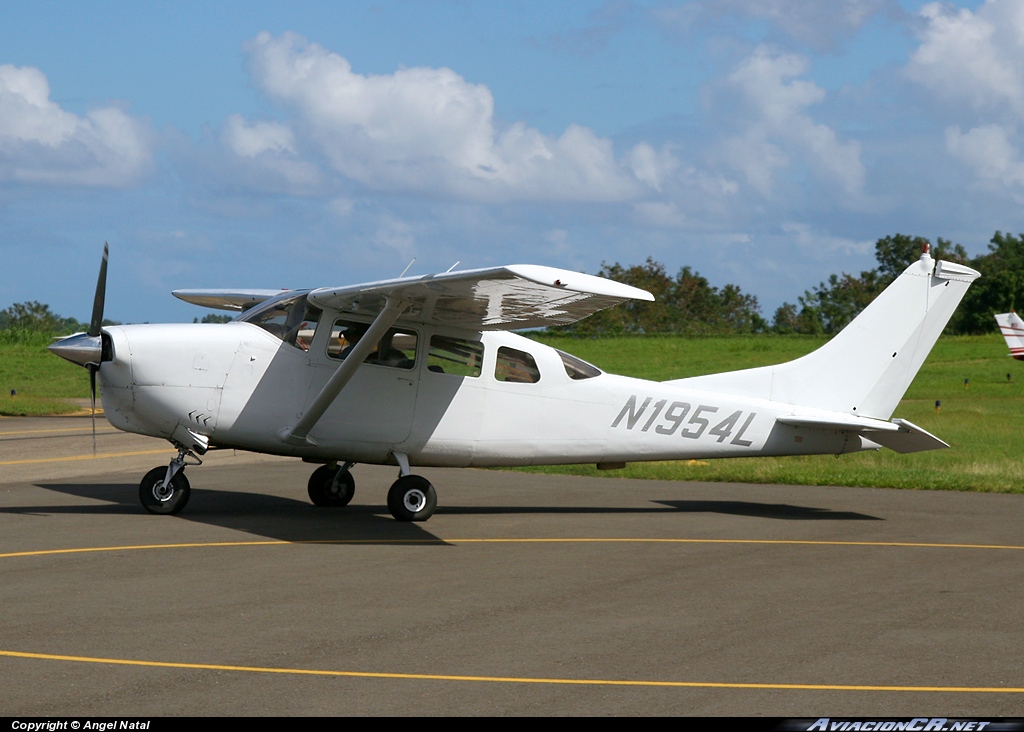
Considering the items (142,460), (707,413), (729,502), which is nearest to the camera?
(707,413)

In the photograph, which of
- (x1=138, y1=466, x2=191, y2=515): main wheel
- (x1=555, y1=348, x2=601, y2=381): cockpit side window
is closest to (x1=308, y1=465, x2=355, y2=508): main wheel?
(x1=138, y1=466, x2=191, y2=515): main wheel

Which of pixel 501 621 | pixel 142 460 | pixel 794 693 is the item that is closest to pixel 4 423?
pixel 142 460

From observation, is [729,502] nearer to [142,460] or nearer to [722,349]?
[142,460]

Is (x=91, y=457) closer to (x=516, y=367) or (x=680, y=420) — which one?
(x=516, y=367)

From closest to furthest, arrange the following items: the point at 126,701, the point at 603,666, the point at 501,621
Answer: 1. the point at 126,701
2. the point at 603,666
3. the point at 501,621

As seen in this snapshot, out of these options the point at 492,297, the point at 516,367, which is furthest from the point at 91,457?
the point at 492,297

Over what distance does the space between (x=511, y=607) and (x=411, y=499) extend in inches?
183

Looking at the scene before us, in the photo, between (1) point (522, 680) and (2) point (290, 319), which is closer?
(1) point (522, 680)

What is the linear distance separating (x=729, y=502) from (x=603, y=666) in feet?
29.1

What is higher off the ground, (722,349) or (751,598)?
(722,349)

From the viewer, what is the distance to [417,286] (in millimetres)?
11062

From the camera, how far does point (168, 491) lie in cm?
1273

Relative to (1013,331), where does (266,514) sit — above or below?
below

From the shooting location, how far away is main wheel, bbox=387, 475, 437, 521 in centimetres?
1264
